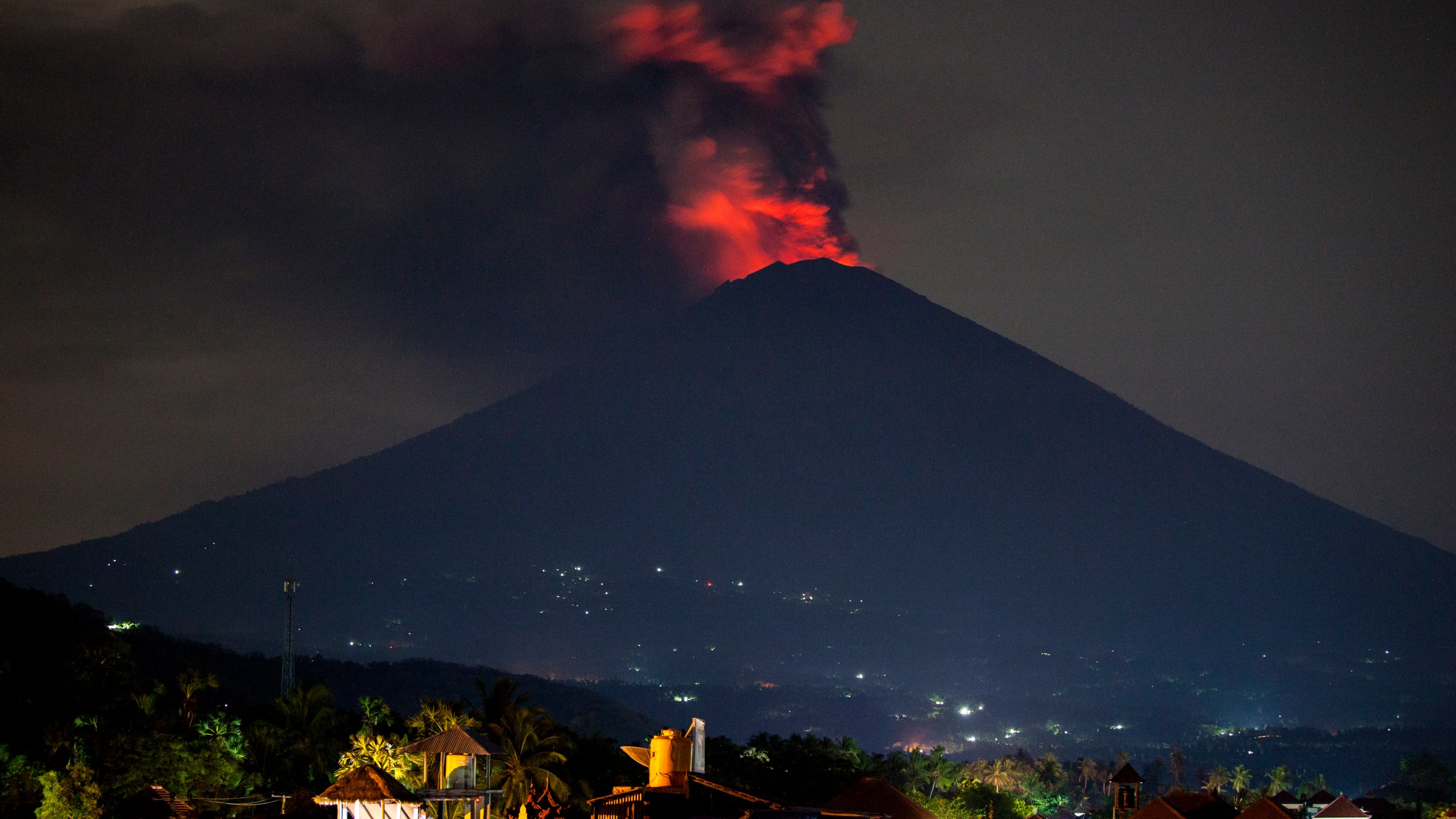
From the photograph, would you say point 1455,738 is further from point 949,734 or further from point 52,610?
point 52,610

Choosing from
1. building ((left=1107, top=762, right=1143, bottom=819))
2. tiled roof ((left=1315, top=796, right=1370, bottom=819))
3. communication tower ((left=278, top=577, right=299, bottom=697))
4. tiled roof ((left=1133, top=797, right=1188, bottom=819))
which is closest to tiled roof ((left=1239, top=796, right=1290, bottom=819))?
tiled roof ((left=1133, top=797, right=1188, bottom=819))

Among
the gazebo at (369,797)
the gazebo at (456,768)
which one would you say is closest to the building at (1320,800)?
the gazebo at (456,768)

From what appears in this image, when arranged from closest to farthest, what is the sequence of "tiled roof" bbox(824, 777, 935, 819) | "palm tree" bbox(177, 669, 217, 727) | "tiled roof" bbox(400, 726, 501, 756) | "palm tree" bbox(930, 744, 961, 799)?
"tiled roof" bbox(824, 777, 935, 819)
"tiled roof" bbox(400, 726, 501, 756)
"palm tree" bbox(177, 669, 217, 727)
"palm tree" bbox(930, 744, 961, 799)

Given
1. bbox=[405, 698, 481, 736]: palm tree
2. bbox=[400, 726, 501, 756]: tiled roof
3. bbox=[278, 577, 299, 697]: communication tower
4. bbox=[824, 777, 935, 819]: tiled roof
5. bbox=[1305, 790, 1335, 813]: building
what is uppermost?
bbox=[278, 577, 299, 697]: communication tower

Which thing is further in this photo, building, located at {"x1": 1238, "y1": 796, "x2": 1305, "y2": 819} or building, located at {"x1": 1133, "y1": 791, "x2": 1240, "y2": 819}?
building, located at {"x1": 1133, "y1": 791, "x2": 1240, "y2": 819}

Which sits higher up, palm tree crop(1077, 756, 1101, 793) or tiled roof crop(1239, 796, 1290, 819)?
tiled roof crop(1239, 796, 1290, 819)

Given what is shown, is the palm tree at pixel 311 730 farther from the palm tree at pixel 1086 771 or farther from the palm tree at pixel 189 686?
the palm tree at pixel 1086 771

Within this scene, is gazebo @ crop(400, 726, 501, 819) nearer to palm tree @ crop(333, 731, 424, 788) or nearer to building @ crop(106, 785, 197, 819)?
palm tree @ crop(333, 731, 424, 788)

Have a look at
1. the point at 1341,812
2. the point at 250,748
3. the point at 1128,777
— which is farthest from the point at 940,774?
the point at 250,748
